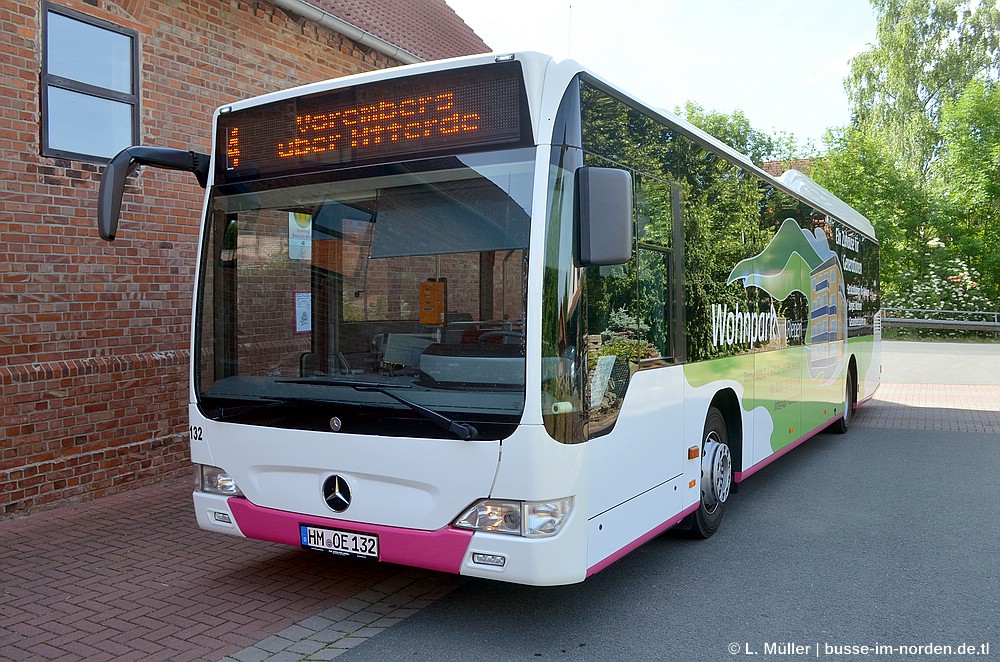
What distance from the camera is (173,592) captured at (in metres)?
5.04

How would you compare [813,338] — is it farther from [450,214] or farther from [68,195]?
[68,195]

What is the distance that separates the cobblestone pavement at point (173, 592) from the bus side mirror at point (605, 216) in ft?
7.10

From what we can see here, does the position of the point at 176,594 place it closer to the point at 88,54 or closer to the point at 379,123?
the point at 379,123

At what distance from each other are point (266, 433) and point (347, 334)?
2.23 ft

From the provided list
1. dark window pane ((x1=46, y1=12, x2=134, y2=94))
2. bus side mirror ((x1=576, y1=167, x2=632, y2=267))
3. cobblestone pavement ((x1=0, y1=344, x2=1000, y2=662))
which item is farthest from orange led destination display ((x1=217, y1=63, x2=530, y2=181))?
dark window pane ((x1=46, y1=12, x2=134, y2=94))

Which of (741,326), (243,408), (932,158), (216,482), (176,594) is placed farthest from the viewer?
(932,158)

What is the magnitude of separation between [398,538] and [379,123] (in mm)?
2060

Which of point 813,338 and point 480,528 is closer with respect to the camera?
point 480,528

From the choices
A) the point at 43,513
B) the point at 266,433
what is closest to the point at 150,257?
the point at 43,513

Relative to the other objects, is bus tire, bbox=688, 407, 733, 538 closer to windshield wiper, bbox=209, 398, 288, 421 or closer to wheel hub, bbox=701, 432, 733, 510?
wheel hub, bbox=701, 432, 733, 510

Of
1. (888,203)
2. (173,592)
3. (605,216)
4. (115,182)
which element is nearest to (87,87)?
(115,182)

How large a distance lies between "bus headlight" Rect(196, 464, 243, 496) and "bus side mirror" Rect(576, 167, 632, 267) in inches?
92.5

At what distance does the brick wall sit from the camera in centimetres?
673

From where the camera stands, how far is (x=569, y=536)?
13.0ft
